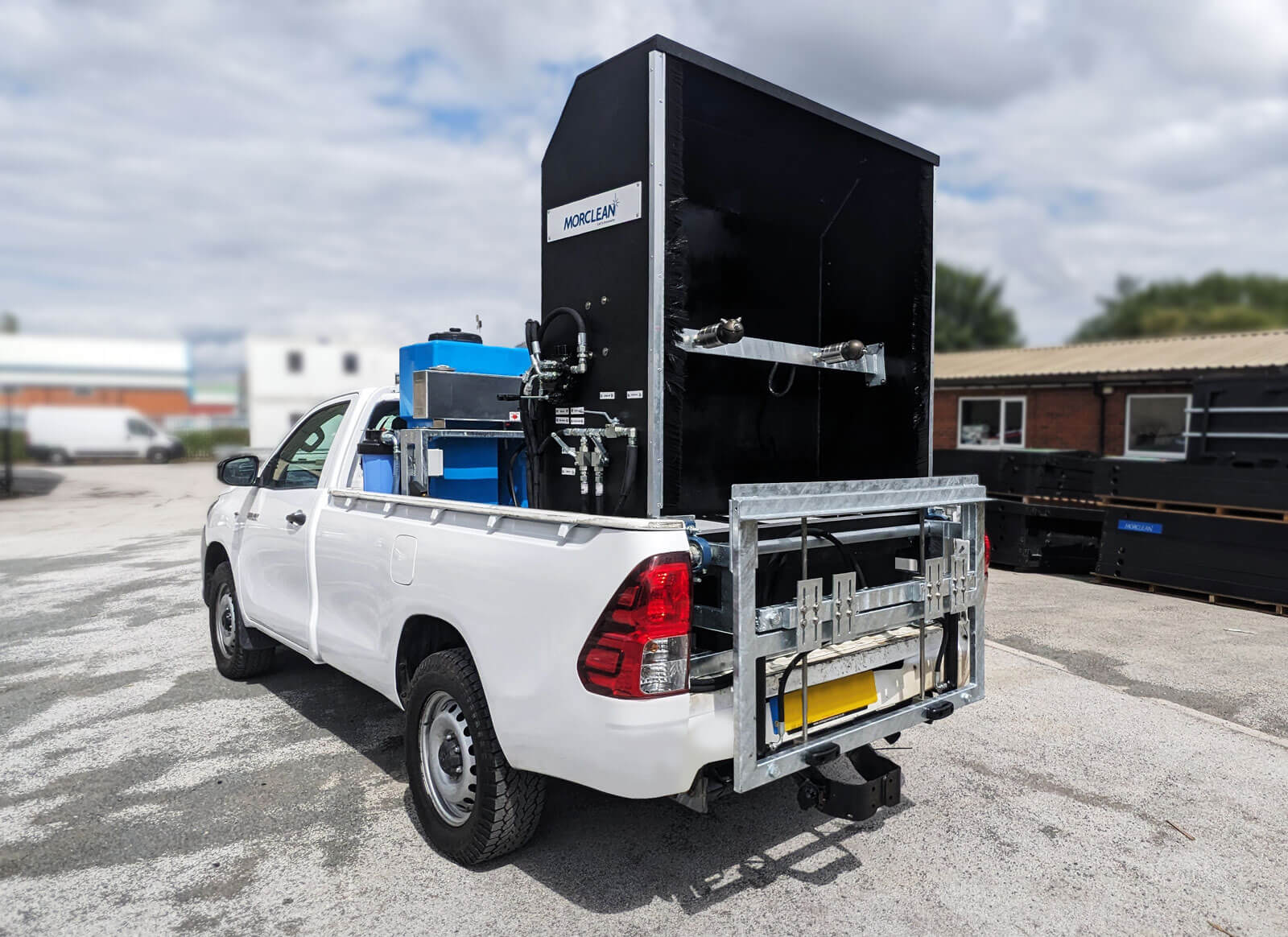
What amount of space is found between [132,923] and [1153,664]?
657 cm

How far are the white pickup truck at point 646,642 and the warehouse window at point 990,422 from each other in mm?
16307

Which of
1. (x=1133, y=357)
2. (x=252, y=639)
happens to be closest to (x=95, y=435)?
(x=252, y=639)

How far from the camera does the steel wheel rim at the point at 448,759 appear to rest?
3314 millimetres

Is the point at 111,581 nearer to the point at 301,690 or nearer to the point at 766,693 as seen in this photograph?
the point at 301,690

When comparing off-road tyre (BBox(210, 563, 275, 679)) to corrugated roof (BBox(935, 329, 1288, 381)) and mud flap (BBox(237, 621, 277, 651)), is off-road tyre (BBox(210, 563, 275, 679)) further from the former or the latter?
corrugated roof (BBox(935, 329, 1288, 381))

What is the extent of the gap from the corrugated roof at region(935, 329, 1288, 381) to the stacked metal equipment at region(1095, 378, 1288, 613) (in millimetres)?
3718

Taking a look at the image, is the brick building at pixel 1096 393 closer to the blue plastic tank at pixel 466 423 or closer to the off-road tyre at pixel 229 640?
the blue plastic tank at pixel 466 423

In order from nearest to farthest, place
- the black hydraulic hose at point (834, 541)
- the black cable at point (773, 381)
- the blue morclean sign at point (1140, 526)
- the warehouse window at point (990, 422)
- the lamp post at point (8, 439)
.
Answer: the black hydraulic hose at point (834, 541) → the black cable at point (773, 381) → the blue morclean sign at point (1140, 526) → the warehouse window at point (990, 422) → the lamp post at point (8, 439)

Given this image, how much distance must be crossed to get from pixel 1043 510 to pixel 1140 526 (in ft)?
3.80

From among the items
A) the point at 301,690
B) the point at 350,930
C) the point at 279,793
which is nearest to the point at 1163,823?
the point at 350,930

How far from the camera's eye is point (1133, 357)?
693 inches

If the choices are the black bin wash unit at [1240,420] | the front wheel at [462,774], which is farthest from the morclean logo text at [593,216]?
the black bin wash unit at [1240,420]

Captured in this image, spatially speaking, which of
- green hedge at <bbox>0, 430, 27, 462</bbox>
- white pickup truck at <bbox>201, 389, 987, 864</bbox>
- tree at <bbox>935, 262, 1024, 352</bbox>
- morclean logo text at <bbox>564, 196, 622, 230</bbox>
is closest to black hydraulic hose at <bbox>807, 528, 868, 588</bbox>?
white pickup truck at <bbox>201, 389, 987, 864</bbox>

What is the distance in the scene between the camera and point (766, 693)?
9.50 ft
